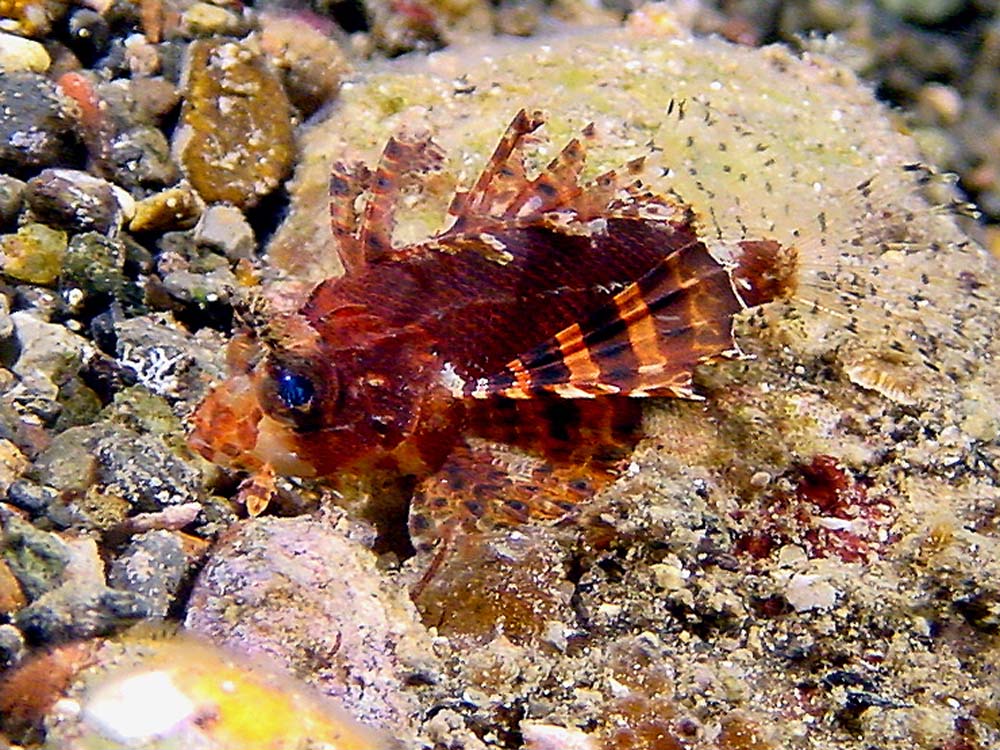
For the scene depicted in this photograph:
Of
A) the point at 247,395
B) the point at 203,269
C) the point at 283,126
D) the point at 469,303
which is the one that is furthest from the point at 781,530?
the point at 283,126

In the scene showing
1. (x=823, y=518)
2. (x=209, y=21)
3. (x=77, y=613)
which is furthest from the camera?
(x=209, y=21)

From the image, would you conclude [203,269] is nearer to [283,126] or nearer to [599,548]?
[283,126]

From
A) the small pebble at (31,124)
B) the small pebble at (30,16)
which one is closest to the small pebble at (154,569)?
the small pebble at (31,124)

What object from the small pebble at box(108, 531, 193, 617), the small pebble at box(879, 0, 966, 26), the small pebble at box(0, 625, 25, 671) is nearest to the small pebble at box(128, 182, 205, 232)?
the small pebble at box(108, 531, 193, 617)

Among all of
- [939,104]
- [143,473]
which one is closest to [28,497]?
[143,473]

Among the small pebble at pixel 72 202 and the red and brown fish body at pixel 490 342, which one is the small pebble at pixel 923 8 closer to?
the red and brown fish body at pixel 490 342

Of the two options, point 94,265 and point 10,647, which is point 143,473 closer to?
point 10,647

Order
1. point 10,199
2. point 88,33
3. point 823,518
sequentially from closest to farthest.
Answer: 1. point 823,518
2. point 10,199
3. point 88,33

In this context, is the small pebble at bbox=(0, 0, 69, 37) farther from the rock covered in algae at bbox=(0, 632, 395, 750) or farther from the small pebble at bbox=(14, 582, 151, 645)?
the rock covered in algae at bbox=(0, 632, 395, 750)
